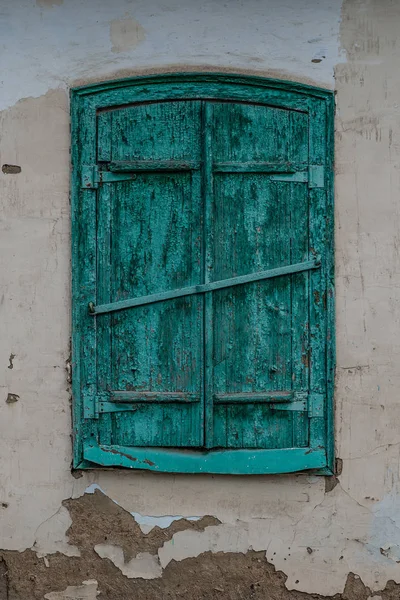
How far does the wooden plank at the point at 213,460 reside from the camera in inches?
132

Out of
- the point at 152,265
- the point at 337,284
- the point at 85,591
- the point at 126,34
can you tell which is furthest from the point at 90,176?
the point at 85,591

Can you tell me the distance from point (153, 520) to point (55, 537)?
0.47 m

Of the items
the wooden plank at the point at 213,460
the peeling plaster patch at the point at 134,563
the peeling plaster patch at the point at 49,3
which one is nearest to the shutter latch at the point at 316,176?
the wooden plank at the point at 213,460

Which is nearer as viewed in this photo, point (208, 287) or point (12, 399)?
point (208, 287)

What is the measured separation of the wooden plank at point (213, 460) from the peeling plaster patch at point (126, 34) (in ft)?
6.16

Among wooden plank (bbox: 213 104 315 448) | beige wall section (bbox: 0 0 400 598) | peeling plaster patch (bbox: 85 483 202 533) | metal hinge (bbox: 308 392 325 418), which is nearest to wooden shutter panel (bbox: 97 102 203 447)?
wooden plank (bbox: 213 104 315 448)

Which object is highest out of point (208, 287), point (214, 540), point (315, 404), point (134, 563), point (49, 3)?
point (49, 3)

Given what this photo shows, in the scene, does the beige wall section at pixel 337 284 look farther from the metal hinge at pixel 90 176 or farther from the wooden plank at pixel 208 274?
the wooden plank at pixel 208 274

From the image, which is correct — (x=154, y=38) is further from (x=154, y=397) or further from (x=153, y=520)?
(x=153, y=520)

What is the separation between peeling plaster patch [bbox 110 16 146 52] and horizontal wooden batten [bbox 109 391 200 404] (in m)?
1.61

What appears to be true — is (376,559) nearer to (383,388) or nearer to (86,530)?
(383,388)

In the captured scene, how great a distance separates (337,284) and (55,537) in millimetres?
1784

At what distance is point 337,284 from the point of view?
338 centimetres

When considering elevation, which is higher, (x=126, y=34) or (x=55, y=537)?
(x=126, y=34)
